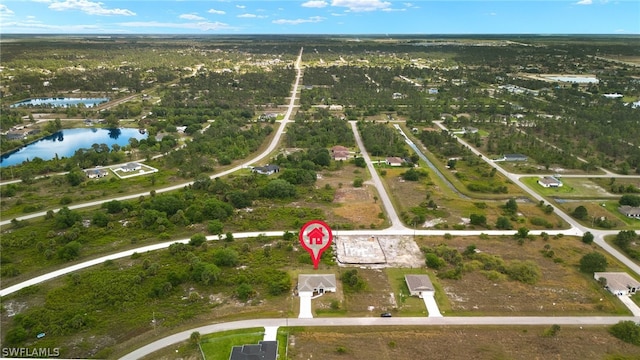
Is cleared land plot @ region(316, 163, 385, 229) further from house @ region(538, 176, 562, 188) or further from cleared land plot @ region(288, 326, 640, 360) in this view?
house @ region(538, 176, 562, 188)

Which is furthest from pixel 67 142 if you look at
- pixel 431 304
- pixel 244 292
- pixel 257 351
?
pixel 431 304

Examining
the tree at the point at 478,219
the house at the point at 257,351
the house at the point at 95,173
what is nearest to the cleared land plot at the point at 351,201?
the tree at the point at 478,219

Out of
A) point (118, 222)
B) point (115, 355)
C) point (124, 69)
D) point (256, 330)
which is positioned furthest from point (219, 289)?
point (124, 69)

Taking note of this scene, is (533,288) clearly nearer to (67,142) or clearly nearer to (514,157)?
(514,157)

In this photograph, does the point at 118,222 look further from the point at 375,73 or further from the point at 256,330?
the point at 375,73

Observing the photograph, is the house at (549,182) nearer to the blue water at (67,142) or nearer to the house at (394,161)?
the house at (394,161)

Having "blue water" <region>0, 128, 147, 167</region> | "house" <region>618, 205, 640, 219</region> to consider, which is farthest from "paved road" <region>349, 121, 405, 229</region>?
"blue water" <region>0, 128, 147, 167</region>
